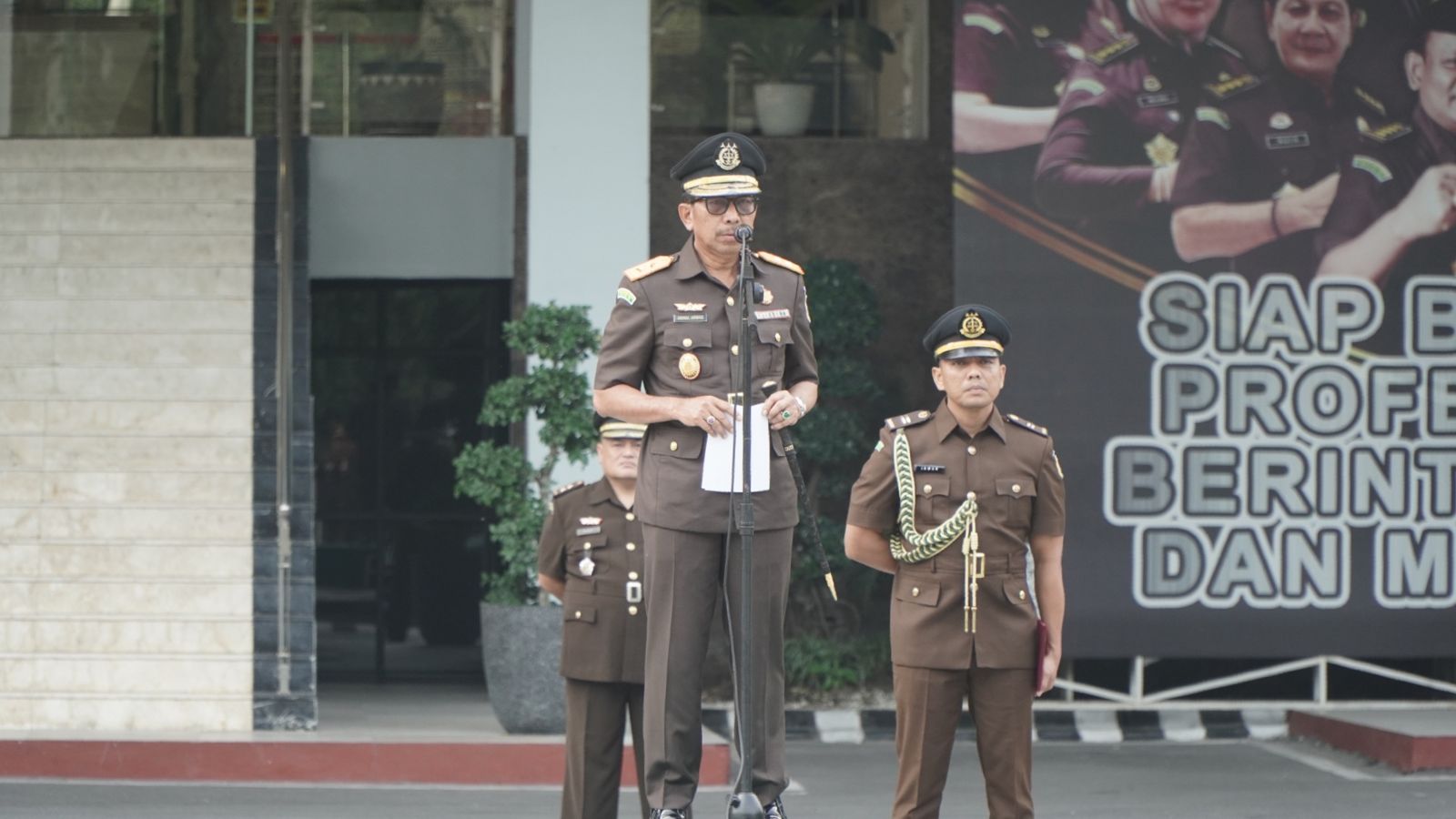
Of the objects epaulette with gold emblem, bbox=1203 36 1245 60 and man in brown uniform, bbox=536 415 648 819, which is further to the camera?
epaulette with gold emblem, bbox=1203 36 1245 60

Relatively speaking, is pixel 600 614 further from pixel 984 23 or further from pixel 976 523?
pixel 984 23

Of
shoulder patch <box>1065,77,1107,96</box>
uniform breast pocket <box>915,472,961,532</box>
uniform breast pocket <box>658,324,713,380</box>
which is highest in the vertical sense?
shoulder patch <box>1065,77,1107,96</box>

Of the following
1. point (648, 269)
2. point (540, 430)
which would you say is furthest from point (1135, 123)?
point (648, 269)

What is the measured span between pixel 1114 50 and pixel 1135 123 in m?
0.43

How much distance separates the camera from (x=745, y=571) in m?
5.37

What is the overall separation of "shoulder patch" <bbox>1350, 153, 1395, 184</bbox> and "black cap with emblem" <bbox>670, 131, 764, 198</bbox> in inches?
286

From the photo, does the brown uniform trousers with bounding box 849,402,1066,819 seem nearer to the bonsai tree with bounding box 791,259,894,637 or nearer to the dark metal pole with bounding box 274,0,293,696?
the dark metal pole with bounding box 274,0,293,696

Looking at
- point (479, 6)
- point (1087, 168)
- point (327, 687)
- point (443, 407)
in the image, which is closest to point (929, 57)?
point (1087, 168)

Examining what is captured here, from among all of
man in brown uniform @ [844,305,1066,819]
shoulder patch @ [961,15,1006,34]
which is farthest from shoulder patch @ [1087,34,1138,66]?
man in brown uniform @ [844,305,1066,819]

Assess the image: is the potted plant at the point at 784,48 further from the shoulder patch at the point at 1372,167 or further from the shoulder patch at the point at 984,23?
the shoulder patch at the point at 1372,167

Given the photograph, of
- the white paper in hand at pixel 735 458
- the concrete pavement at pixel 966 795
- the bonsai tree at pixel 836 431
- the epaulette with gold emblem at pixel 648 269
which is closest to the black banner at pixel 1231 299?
the concrete pavement at pixel 966 795

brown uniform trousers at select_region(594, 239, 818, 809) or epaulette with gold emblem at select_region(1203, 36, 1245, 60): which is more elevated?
epaulette with gold emblem at select_region(1203, 36, 1245, 60)

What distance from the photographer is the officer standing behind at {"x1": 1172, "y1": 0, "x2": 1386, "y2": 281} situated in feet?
39.5

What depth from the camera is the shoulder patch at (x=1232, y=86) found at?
12.0 metres
